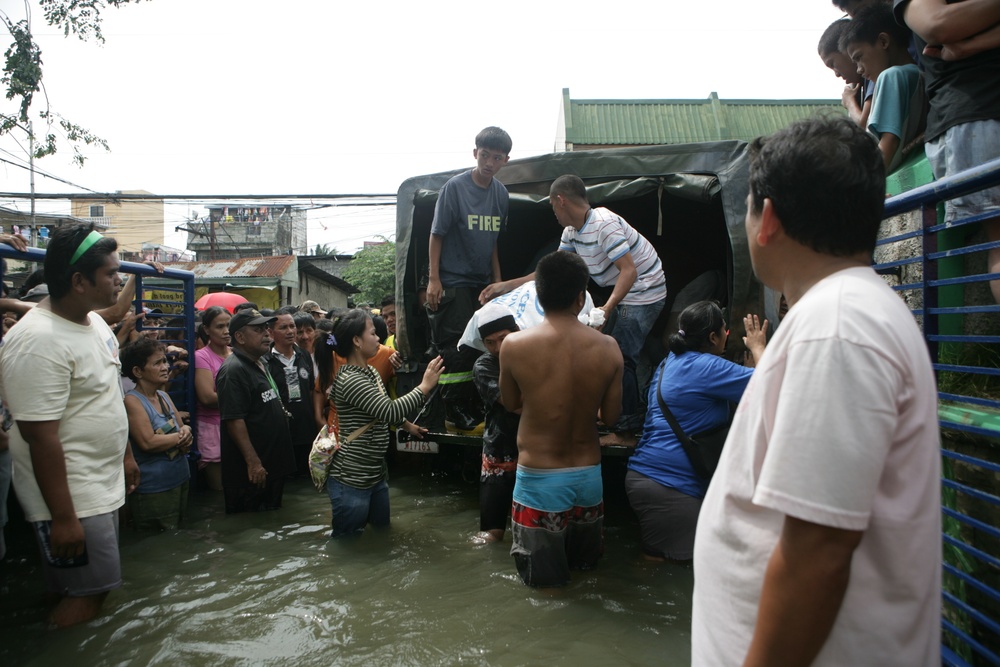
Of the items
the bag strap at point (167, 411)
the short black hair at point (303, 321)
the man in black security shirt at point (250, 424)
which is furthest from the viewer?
the short black hair at point (303, 321)

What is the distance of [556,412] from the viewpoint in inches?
139

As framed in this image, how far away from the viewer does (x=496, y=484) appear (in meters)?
4.48

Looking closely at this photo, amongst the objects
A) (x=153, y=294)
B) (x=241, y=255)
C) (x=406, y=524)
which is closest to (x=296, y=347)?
(x=153, y=294)

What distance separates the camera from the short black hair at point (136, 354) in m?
4.85

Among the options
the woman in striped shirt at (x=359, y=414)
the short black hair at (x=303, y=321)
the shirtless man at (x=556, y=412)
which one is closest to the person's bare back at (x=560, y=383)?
the shirtless man at (x=556, y=412)

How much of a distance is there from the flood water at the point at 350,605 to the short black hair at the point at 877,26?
315cm

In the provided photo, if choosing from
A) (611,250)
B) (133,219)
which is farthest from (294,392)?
(133,219)

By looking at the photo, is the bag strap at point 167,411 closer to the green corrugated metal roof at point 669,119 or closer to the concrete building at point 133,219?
the green corrugated metal roof at point 669,119

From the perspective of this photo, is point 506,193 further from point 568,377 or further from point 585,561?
point 585,561

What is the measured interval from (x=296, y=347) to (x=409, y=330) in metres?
1.61

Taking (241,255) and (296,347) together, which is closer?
(296,347)

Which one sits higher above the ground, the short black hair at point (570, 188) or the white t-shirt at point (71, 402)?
the short black hair at point (570, 188)

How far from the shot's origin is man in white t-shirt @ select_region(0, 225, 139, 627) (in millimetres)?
3018

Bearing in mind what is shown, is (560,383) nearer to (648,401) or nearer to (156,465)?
(648,401)
